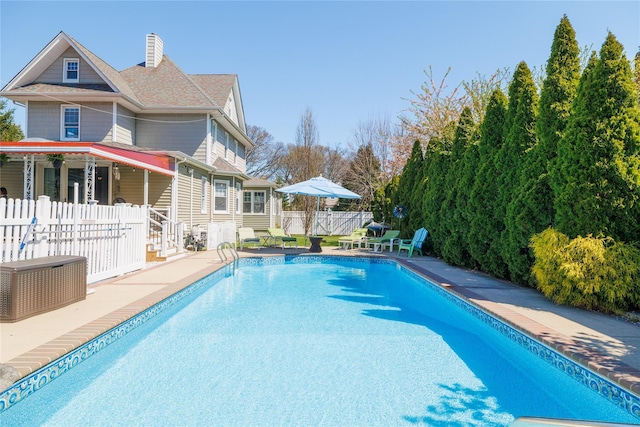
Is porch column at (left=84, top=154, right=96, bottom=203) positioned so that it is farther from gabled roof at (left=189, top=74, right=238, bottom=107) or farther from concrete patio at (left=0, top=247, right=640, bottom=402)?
gabled roof at (left=189, top=74, right=238, bottom=107)

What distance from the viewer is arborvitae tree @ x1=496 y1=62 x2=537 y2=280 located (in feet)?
28.3

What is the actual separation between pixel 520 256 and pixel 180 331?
6.68 m

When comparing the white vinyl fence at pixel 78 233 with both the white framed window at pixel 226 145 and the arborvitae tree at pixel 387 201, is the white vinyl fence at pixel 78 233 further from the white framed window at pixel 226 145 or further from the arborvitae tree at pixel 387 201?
the arborvitae tree at pixel 387 201

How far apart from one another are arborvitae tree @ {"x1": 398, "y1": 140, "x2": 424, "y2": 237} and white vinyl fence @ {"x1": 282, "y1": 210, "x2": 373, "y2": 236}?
902cm

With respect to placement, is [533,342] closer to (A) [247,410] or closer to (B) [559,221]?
(B) [559,221]

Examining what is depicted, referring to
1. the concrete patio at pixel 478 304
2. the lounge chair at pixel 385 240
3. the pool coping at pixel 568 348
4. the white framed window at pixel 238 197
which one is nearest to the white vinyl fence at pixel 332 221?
the white framed window at pixel 238 197

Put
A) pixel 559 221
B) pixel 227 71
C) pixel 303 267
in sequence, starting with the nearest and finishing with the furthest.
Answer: pixel 559 221 → pixel 303 267 → pixel 227 71

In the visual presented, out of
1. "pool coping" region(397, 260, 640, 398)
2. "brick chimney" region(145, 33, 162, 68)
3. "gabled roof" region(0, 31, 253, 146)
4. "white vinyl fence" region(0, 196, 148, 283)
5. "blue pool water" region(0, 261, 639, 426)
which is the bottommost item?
"blue pool water" region(0, 261, 639, 426)

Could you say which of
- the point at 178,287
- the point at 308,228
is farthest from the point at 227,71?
the point at 178,287

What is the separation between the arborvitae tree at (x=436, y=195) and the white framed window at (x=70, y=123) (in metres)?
14.0

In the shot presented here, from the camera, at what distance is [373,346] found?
5.44 meters

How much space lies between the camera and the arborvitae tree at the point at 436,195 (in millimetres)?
13461

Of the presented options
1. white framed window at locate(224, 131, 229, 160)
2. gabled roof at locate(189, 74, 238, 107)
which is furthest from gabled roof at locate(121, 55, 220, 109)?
white framed window at locate(224, 131, 229, 160)

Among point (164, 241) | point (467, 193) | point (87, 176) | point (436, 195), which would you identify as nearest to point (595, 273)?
point (467, 193)
